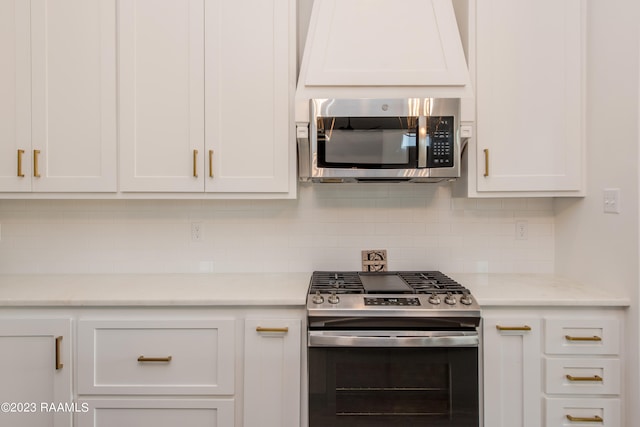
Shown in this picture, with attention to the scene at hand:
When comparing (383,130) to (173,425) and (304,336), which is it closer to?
(304,336)

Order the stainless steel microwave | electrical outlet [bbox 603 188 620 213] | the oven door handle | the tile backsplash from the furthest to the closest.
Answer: the tile backsplash
the stainless steel microwave
electrical outlet [bbox 603 188 620 213]
the oven door handle

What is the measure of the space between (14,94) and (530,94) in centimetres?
248

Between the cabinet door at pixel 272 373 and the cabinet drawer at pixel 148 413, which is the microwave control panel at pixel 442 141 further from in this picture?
the cabinet drawer at pixel 148 413

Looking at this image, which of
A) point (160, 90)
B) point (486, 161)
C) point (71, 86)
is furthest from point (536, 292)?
point (71, 86)

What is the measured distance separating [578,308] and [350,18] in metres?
1.63

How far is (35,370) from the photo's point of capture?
69.6 inches

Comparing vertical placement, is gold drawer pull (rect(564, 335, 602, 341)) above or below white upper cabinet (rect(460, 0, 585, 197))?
below

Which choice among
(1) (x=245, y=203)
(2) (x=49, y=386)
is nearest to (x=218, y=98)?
(1) (x=245, y=203)

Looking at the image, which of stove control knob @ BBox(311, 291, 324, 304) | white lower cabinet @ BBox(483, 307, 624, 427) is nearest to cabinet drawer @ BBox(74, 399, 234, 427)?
stove control knob @ BBox(311, 291, 324, 304)

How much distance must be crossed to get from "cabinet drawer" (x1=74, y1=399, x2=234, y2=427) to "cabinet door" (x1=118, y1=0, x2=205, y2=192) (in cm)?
99

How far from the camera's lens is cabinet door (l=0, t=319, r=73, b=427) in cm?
176

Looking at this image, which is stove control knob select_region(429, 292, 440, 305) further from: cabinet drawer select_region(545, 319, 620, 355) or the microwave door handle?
the microwave door handle

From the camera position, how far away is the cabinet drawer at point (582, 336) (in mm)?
1730

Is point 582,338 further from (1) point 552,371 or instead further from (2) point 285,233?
(2) point 285,233
